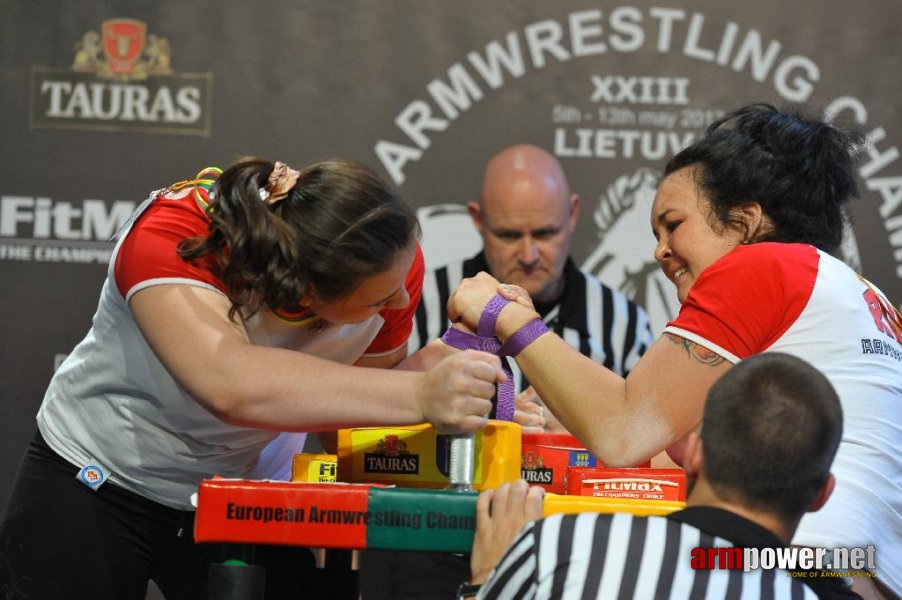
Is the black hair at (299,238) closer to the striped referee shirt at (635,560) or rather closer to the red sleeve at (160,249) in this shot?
the red sleeve at (160,249)

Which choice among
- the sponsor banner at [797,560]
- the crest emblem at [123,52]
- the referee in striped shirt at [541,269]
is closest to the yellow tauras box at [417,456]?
the sponsor banner at [797,560]

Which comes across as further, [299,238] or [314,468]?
[314,468]

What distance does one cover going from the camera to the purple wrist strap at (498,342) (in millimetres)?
1728

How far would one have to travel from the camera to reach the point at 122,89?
3471 millimetres

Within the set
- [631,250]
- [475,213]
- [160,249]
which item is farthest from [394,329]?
[631,250]

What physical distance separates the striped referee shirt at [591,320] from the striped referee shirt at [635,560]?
7.28 feet

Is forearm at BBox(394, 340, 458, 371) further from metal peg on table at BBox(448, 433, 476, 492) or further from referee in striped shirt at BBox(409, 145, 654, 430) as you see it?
referee in striped shirt at BBox(409, 145, 654, 430)

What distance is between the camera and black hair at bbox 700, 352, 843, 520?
119 centimetres

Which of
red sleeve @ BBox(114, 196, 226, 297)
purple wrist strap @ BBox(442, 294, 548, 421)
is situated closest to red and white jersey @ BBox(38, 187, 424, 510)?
red sleeve @ BBox(114, 196, 226, 297)

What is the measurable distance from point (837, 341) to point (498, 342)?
1.74ft

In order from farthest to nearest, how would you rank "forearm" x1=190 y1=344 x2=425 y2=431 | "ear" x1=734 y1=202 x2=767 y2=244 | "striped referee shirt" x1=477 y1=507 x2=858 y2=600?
"ear" x1=734 y1=202 x2=767 y2=244 → "forearm" x1=190 y1=344 x2=425 y2=431 → "striped referee shirt" x1=477 y1=507 x2=858 y2=600

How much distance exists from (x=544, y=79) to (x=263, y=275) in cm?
210

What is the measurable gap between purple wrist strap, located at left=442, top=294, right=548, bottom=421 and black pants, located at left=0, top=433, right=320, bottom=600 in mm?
437

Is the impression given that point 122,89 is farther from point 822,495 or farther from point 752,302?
point 822,495
